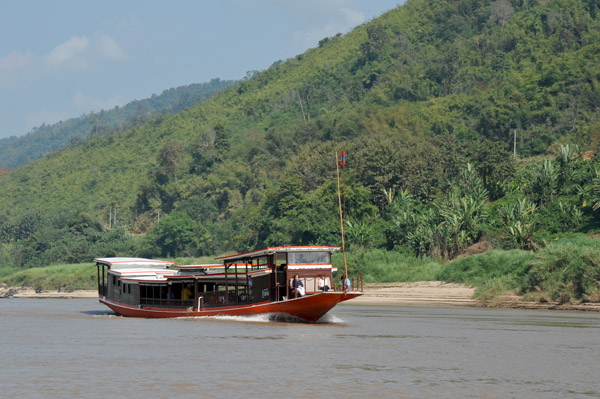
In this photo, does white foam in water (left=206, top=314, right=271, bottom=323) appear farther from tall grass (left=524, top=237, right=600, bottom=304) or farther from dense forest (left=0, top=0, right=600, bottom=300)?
dense forest (left=0, top=0, right=600, bottom=300)

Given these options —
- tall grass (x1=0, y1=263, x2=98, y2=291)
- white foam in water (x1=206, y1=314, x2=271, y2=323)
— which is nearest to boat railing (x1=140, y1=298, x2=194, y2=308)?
white foam in water (x1=206, y1=314, x2=271, y2=323)

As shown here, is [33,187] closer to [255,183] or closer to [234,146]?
[234,146]

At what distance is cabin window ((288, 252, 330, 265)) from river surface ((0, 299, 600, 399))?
303 cm

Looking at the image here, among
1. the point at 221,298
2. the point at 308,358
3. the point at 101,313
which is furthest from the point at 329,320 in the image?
the point at 101,313

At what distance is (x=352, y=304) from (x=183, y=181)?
78.1 metres

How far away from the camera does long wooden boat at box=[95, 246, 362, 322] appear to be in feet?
122

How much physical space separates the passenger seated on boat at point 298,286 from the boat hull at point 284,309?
505 millimetres

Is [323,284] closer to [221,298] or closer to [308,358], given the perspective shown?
[221,298]

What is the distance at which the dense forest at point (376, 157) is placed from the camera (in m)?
68.0

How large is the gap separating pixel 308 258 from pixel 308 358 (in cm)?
1200

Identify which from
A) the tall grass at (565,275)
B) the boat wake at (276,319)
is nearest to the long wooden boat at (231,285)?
the boat wake at (276,319)

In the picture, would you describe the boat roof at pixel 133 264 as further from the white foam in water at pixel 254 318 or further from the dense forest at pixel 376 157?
the dense forest at pixel 376 157

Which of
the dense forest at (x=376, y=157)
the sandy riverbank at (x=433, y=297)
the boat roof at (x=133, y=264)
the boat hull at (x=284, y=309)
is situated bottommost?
the sandy riverbank at (x=433, y=297)

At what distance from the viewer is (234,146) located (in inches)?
5458
